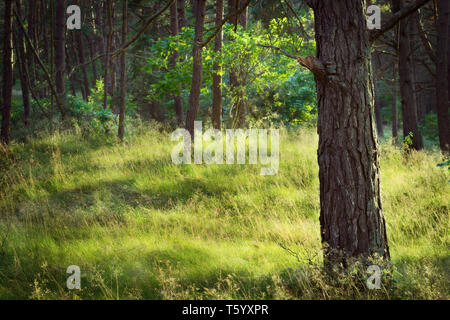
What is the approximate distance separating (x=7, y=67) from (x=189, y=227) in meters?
6.43

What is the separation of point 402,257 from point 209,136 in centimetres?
678

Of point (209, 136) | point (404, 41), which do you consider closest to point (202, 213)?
point (209, 136)

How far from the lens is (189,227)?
5281mm

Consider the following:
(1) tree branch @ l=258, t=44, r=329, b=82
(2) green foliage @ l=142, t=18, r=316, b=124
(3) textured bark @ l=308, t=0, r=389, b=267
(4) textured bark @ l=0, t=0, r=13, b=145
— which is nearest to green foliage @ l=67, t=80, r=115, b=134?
(2) green foliage @ l=142, t=18, r=316, b=124

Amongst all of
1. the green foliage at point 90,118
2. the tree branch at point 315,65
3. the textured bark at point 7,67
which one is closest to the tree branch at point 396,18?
the tree branch at point 315,65

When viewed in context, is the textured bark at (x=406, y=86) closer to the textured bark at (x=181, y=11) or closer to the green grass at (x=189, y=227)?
the green grass at (x=189, y=227)

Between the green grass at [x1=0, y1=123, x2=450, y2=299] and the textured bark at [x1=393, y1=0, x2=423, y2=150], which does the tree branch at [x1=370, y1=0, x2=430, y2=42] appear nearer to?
the green grass at [x1=0, y1=123, x2=450, y2=299]

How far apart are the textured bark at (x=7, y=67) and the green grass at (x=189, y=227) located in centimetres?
67

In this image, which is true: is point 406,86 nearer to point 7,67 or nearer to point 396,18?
point 396,18

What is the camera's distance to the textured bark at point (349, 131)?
11.0 feet

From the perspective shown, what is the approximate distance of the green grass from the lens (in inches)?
140

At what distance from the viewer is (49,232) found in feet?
16.5

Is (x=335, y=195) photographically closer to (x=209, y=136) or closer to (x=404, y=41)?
(x=209, y=136)

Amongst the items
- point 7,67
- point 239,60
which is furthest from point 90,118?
point 239,60
